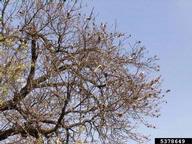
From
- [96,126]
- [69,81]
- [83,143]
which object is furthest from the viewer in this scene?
[96,126]

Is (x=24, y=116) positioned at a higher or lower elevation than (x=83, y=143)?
higher

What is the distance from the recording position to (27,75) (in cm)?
2270

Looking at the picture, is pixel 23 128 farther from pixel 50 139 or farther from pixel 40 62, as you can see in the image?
pixel 40 62

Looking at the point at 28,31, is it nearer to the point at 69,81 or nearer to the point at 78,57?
the point at 78,57

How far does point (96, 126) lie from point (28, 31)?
430 cm

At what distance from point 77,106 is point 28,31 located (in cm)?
382

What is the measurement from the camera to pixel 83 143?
1930cm

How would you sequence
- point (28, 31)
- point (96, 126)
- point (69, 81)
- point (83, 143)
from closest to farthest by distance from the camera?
point (83, 143) → point (69, 81) → point (96, 126) → point (28, 31)

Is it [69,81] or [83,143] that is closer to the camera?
[83,143]

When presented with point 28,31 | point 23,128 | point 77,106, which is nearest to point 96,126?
point 77,106

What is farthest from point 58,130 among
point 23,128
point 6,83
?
point 6,83

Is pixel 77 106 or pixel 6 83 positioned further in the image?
pixel 77 106

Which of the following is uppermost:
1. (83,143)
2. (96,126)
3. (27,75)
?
(27,75)

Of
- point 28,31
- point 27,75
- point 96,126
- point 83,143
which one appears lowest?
point 83,143
